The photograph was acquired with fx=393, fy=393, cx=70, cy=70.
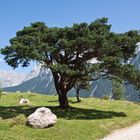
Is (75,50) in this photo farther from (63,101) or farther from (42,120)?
(42,120)

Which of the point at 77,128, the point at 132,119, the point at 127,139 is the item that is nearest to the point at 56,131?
the point at 77,128

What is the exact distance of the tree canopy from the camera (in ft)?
167

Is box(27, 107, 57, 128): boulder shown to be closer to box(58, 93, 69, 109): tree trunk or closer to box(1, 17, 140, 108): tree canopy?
box(1, 17, 140, 108): tree canopy

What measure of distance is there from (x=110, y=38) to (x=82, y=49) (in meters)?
4.46

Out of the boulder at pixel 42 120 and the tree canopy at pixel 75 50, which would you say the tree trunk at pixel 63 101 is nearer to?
the tree canopy at pixel 75 50

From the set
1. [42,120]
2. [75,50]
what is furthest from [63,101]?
[42,120]

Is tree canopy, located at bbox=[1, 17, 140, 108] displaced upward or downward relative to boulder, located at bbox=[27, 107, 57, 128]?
upward

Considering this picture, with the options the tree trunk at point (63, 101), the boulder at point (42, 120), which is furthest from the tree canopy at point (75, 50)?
the boulder at point (42, 120)

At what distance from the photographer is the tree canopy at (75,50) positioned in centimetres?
5091

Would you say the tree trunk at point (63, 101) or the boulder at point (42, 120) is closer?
the boulder at point (42, 120)

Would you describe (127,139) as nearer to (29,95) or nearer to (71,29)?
(71,29)

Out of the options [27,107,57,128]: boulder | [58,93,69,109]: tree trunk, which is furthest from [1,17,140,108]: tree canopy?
[27,107,57,128]: boulder

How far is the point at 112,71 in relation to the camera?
54.5 metres

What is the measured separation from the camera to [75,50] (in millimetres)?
52875
